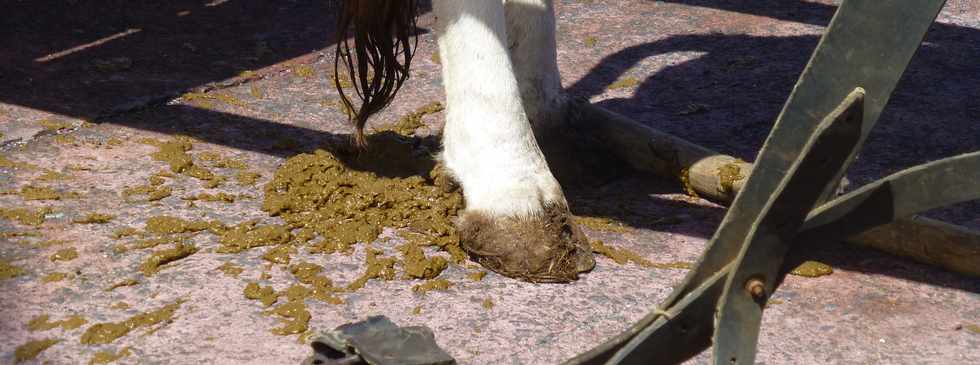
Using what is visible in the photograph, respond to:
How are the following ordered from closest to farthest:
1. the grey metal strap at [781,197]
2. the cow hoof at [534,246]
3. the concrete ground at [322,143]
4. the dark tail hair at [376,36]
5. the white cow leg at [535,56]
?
the grey metal strap at [781,197] < the concrete ground at [322,143] < the cow hoof at [534,246] < the dark tail hair at [376,36] < the white cow leg at [535,56]

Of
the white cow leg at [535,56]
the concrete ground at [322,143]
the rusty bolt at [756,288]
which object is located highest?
the rusty bolt at [756,288]

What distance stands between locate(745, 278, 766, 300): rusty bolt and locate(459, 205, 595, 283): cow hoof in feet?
3.59

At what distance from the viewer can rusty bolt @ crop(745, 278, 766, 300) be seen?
159 cm

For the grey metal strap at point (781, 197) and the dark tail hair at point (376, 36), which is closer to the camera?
the grey metal strap at point (781, 197)

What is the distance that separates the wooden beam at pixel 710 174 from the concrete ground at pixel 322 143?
0.16 ft

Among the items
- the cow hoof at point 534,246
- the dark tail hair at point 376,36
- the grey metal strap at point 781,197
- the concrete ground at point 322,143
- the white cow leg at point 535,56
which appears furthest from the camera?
the white cow leg at point 535,56

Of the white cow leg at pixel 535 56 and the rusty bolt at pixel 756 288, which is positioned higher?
the rusty bolt at pixel 756 288

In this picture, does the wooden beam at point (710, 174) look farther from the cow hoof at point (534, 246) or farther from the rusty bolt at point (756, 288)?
the rusty bolt at point (756, 288)

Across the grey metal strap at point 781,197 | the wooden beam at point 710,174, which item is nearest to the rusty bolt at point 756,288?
the grey metal strap at point 781,197

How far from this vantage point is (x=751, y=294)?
1.60 m

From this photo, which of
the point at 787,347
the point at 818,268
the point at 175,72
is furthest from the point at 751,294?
the point at 175,72

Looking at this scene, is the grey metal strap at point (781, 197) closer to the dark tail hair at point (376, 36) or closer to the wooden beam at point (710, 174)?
the wooden beam at point (710, 174)

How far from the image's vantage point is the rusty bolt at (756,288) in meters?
1.59

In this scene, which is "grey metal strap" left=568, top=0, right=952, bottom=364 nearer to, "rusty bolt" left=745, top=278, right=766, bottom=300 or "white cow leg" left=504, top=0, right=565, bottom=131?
"rusty bolt" left=745, top=278, right=766, bottom=300
